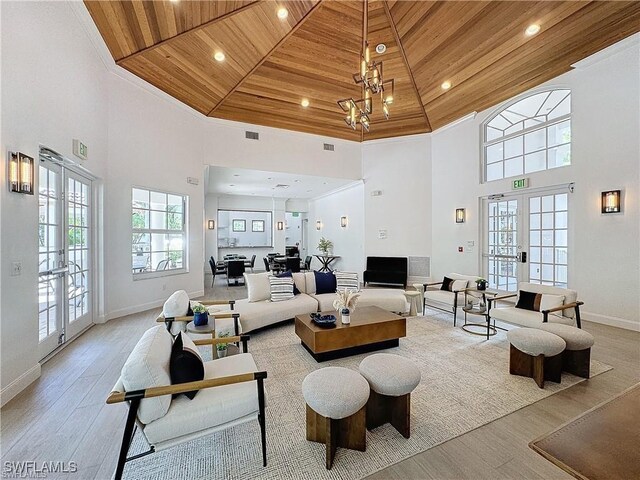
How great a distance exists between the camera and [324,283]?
521cm

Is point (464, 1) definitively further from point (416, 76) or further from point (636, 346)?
point (636, 346)

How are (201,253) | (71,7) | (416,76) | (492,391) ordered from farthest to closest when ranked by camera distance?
(201,253) < (416,76) < (71,7) < (492,391)

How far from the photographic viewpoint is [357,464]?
180 cm

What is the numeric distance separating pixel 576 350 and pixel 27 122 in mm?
6033

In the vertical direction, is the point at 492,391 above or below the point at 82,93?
below

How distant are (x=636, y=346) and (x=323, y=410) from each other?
4.52 meters

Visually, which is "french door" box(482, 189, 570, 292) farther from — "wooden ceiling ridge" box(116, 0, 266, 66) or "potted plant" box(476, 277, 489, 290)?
"wooden ceiling ridge" box(116, 0, 266, 66)

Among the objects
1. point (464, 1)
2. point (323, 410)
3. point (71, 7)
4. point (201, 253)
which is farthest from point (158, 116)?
point (323, 410)

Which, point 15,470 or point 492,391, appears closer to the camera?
point 15,470

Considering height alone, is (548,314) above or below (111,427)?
above

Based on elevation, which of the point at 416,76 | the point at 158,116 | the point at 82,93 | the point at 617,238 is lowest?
the point at 617,238

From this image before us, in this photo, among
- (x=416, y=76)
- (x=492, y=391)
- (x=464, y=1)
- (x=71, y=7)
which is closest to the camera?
(x=492, y=391)

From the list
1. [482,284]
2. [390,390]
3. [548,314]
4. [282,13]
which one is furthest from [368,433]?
[282,13]

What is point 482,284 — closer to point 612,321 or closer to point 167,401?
point 612,321
